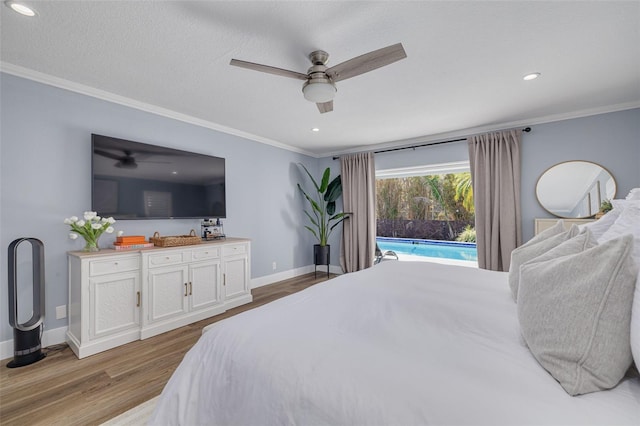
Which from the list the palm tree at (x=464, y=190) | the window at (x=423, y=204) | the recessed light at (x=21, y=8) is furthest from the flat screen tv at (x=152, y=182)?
the palm tree at (x=464, y=190)

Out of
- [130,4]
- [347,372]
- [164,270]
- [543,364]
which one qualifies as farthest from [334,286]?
[130,4]

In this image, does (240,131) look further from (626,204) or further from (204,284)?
(626,204)

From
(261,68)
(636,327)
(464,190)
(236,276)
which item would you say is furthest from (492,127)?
(236,276)

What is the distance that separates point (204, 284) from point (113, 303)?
849 millimetres

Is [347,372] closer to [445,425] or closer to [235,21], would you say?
[445,425]

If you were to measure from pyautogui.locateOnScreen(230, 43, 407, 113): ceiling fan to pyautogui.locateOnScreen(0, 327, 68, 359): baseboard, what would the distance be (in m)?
2.84

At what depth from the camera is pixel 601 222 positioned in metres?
1.47

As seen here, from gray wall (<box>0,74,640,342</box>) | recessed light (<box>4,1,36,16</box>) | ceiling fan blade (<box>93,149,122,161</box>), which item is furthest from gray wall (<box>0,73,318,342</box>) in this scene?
recessed light (<box>4,1,36,16</box>)

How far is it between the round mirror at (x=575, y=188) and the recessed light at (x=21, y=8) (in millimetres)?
5037

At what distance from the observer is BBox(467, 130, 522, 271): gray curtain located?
355cm

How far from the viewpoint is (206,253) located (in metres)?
3.08

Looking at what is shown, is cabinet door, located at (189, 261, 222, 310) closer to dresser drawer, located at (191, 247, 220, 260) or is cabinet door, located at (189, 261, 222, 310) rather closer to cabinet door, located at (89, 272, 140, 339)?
dresser drawer, located at (191, 247, 220, 260)

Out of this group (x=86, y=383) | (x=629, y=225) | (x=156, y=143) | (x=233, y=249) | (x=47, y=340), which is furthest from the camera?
(x=233, y=249)

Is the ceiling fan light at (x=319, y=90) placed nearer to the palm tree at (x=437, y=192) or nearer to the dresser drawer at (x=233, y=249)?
the dresser drawer at (x=233, y=249)
